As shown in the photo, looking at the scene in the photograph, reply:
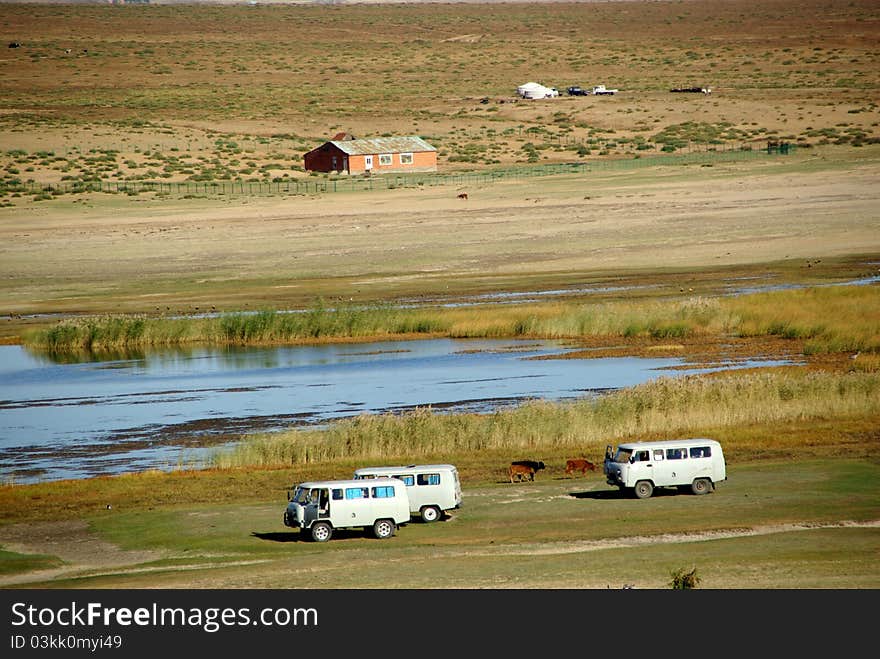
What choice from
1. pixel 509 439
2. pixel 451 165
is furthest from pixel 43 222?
pixel 509 439

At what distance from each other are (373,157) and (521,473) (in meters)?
106

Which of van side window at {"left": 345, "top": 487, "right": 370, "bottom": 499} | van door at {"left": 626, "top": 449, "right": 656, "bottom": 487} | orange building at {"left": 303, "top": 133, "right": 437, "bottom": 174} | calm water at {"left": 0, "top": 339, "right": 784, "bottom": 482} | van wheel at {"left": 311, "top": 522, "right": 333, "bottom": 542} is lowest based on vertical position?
calm water at {"left": 0, "top": 339, "right": 784, "bottom": 482}

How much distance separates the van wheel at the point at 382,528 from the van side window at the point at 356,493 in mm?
656

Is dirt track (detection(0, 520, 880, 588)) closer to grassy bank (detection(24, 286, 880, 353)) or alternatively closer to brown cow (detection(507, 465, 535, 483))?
brown cow (detection(507, 465, 535, 483))

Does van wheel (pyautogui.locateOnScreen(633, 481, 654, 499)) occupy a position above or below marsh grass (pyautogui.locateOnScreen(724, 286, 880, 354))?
below

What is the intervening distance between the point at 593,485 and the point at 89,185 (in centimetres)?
9429

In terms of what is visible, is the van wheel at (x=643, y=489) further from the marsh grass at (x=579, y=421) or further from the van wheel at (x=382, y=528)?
the marsh grass at (x=579, y=421)

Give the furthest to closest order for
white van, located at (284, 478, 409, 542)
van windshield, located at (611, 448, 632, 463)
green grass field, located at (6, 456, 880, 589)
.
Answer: van windshield, located at (611, 448, 632, 463)
white van, located at (284, 478, 409, 542)
green grass field, located at (6, 456, 880, 589)

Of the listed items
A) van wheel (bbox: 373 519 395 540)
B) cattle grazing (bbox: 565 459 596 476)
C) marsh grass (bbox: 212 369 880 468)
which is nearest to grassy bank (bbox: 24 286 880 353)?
marsh grass (bbox: 212 369 880 468)

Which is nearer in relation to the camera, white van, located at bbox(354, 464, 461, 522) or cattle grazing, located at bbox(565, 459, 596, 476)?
white van, located at bbox(354, 464, 461, 522)

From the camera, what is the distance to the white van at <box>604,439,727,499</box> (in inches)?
1374


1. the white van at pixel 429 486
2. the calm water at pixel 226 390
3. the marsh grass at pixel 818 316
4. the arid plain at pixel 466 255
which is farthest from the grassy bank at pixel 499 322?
the white van at pixel 429 486

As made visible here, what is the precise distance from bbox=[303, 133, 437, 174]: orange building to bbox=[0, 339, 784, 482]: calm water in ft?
249

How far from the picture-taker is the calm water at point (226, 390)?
46344mm
